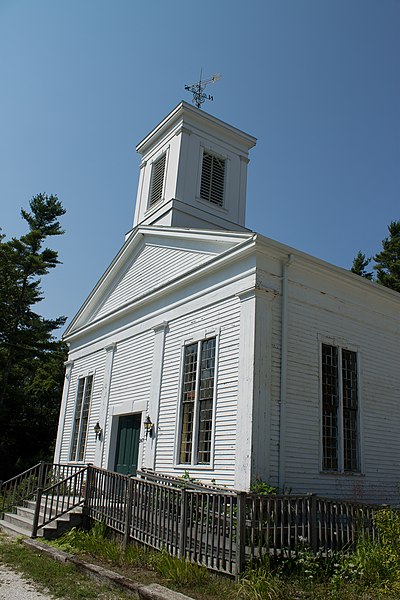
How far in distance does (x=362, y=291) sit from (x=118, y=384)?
291 inches

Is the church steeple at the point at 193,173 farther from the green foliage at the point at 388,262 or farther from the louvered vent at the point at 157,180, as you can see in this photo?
the green foliage at the point at 388,262

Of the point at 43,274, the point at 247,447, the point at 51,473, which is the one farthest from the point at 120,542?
the point at 43,274

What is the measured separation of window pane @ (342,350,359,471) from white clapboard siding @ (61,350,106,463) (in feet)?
25.9

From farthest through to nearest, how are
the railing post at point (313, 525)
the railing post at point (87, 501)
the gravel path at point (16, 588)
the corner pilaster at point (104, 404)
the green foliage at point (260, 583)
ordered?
1. the corner pilaster at point (104, 404)
2. the railing post at point (87, 501)
3. the railing post at point (313, 525)
4. the gravel path at point (16, 588)
5. the green foliage at point (260, 583)

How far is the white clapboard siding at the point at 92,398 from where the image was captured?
16.8m

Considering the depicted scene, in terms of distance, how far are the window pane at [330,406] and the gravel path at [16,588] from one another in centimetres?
625

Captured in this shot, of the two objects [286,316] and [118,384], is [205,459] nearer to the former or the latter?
[286,316]

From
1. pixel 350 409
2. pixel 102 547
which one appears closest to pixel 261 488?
pixel 102 547

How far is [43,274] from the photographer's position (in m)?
34.5

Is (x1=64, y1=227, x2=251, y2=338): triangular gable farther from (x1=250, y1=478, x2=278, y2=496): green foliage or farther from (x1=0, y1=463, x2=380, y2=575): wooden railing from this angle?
(x1=0, y1=463, x2=380, y2=575): wooden railing

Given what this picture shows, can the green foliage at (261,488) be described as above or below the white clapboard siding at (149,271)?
below

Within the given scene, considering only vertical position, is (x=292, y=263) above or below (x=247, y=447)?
above

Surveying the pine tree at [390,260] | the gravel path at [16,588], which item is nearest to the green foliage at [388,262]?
the pine tree at [390,260]

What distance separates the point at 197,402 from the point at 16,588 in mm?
5317
